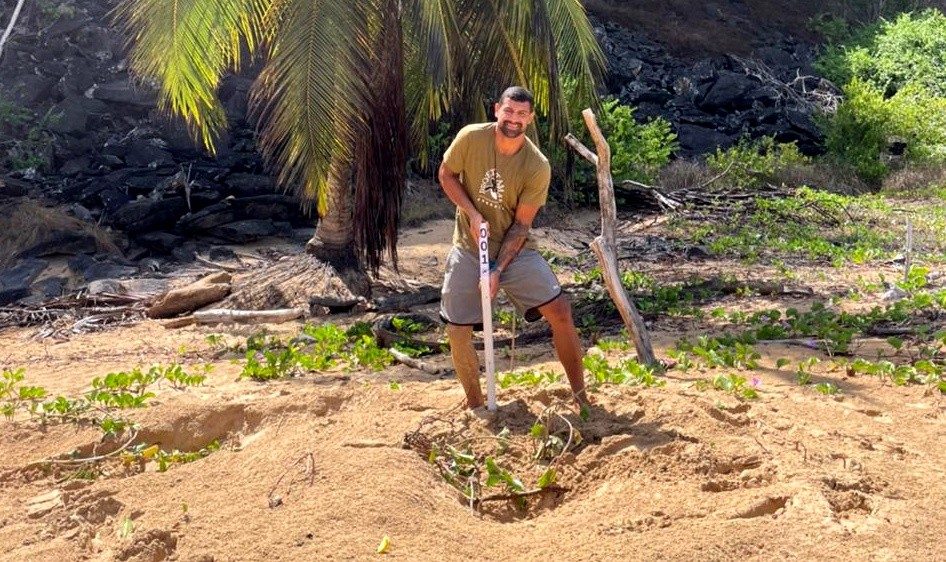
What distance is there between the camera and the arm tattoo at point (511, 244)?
5098mm

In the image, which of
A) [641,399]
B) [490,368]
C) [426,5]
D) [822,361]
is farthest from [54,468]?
[426,5]

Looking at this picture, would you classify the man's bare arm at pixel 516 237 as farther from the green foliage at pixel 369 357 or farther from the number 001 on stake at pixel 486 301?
the green foliage at pixel 369 357

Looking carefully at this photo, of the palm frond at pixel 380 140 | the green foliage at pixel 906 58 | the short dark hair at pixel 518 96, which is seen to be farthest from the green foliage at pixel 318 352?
the green foliage at pixel 906 58

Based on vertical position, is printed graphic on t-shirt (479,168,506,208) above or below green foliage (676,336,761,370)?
above

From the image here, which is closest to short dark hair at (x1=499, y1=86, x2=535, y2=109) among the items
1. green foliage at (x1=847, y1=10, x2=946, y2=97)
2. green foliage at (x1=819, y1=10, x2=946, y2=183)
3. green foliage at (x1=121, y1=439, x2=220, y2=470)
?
green foliage at (x1=121, y1=439, x2=220, y2=470)

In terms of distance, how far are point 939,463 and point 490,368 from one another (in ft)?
6.46

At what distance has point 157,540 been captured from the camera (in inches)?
157

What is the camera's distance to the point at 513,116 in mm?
4988

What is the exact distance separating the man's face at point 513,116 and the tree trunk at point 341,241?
20.4 ft

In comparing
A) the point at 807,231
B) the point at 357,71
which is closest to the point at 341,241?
the point at 357,71

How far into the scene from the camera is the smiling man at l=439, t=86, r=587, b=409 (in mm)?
5113

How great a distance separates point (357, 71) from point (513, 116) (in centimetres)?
416

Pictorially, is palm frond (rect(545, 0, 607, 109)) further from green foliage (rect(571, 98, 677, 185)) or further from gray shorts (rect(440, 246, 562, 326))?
gray shorts (rect(440, 246, 562, 326))

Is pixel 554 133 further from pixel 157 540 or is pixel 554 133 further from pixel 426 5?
pixel 157 540
